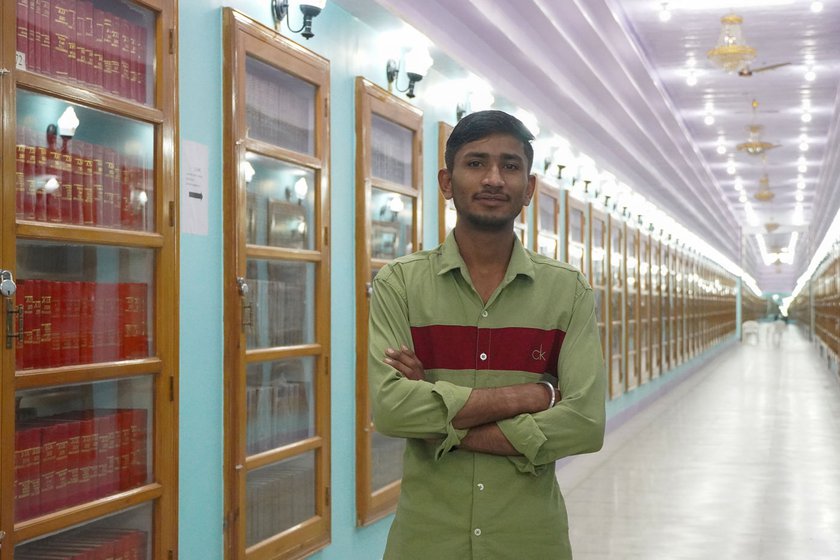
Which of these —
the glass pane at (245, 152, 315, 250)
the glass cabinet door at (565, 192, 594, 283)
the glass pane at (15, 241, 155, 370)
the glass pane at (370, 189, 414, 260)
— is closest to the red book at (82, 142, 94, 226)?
the glass pane at (15, 241, 155, 370)

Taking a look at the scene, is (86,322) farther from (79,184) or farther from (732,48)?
(732,48)

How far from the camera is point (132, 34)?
3.66 meters

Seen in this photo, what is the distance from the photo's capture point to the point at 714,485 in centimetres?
852

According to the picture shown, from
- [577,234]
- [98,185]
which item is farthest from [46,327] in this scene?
[577,234]

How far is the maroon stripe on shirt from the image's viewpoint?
2.11 meters

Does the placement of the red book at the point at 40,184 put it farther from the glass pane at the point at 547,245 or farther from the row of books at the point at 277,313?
the glass pane at the point at 547,245

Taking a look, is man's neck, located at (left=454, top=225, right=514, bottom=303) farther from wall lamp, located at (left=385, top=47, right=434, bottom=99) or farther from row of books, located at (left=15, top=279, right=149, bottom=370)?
wall lamp, located at (left=385, top=47, right=434, bottom=99)

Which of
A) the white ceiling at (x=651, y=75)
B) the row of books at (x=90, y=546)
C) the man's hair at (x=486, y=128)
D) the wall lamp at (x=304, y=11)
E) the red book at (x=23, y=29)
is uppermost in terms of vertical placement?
the white ceiling at (x=651, y=75)

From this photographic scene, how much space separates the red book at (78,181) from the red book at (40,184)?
16 centimetres

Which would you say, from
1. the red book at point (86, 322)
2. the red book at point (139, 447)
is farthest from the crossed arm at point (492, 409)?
the red book at point (139, 447)

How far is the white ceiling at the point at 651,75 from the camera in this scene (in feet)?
25.5

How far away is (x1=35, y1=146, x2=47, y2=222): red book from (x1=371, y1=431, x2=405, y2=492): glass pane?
3.24 meters

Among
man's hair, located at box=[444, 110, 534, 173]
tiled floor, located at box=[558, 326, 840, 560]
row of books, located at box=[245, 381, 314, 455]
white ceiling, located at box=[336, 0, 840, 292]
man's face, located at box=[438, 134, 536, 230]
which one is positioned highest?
white ceiling, located at box=[336, 0, 840, 292]

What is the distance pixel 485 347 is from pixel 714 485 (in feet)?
23.2
